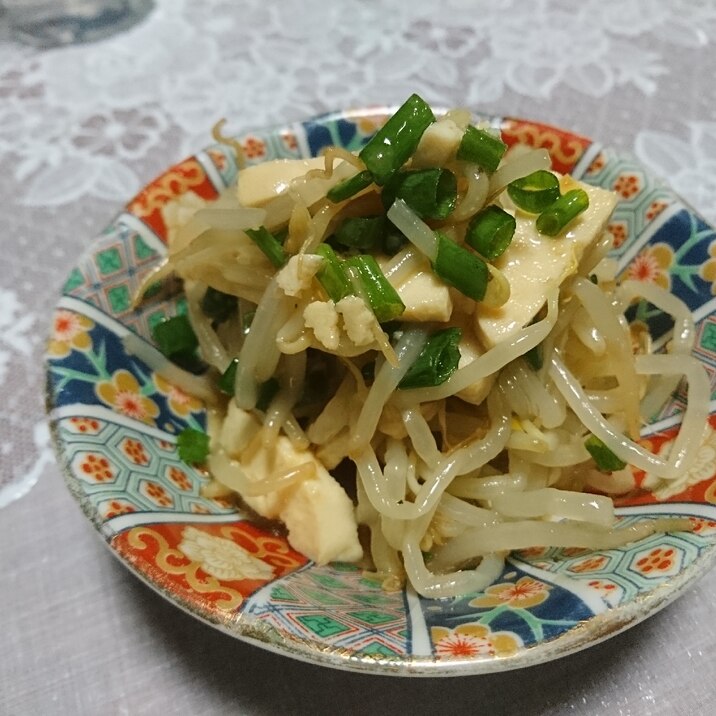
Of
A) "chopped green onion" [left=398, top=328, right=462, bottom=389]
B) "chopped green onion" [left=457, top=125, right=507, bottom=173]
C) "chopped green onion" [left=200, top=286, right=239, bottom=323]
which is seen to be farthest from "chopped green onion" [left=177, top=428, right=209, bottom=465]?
"chopped green onion" [left=457, top=125, right=507, bottom=173]

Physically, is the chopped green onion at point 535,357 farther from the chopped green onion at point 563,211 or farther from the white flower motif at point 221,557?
the white flower motif at point 221,557

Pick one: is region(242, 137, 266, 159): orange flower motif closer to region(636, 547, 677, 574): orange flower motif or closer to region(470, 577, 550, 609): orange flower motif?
region(470, 577, 550, 609): orange flower motif

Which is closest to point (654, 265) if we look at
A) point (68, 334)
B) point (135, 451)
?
point (135, 451)

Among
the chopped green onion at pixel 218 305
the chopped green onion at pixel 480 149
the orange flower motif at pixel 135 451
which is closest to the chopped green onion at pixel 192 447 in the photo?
the orange flower motif at pixel 135 451

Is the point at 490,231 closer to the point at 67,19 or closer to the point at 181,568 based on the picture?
the point at 181,568

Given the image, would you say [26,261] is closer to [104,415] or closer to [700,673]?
[104,415]
